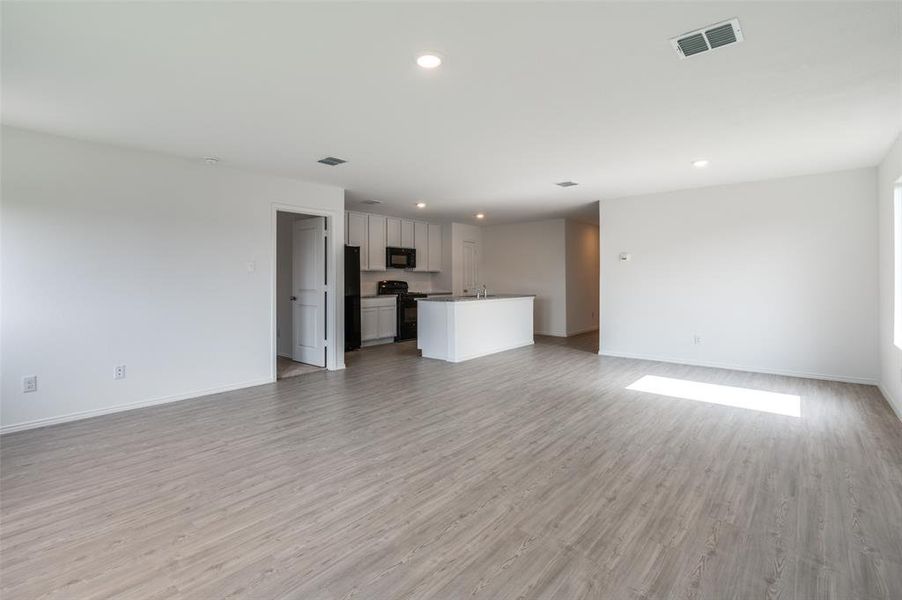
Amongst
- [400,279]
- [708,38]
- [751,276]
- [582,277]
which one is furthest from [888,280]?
[400,279]

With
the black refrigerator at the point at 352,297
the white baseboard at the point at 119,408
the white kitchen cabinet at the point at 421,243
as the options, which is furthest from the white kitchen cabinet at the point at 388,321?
the white baseboard at the point at 119,408

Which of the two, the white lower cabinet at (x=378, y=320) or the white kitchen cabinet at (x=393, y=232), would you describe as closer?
the white lower cabinet at (x=378, y=320)

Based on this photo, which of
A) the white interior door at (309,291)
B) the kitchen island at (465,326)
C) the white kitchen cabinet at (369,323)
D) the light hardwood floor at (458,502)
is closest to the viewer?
the light hardwood floor at (458,502)

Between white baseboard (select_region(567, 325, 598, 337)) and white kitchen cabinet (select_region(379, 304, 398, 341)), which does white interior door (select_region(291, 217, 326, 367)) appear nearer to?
white kitchen cabinet (select_region(379, 304, 398, 341))

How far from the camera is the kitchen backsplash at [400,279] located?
853 cm

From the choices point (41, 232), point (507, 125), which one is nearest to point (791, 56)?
point (507, 125)

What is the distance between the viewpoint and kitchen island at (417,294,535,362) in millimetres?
6445

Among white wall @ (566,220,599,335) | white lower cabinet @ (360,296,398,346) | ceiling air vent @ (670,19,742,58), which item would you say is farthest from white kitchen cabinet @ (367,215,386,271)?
ceiling air vent @ (670,19,742,58)

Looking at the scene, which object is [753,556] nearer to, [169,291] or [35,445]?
[35,445]

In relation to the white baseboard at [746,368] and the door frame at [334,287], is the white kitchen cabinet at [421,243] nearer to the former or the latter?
the door frame at [334,287]

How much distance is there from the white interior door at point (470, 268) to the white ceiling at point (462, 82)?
5.12 metres

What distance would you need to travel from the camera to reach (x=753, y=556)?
76.0 inches

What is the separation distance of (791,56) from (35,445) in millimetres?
5732

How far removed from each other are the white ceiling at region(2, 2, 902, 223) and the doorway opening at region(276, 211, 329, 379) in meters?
1.56
